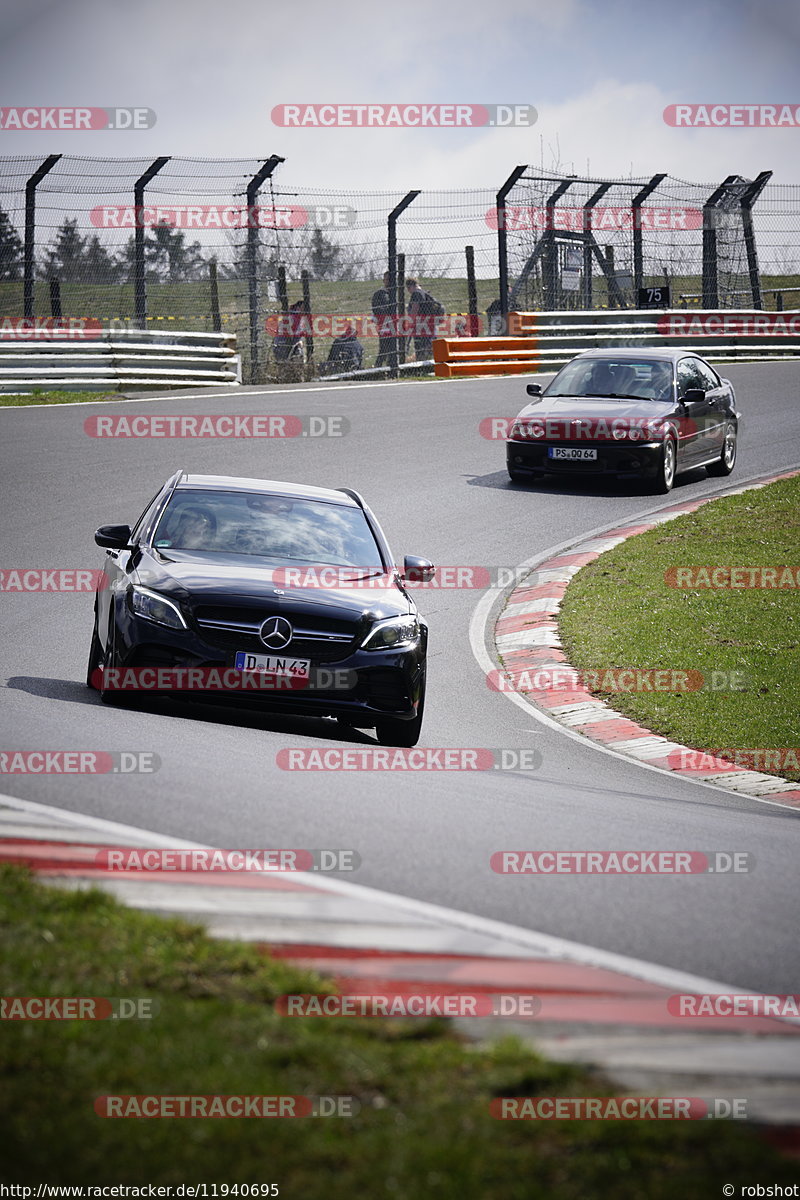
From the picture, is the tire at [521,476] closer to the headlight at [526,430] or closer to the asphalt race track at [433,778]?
the asphalt race track at [433,778]

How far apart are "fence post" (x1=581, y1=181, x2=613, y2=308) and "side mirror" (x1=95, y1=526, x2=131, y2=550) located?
76.1 ft

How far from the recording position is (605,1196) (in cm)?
278

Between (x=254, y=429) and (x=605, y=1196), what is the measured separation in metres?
18.3

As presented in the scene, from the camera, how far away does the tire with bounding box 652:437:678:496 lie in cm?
1798

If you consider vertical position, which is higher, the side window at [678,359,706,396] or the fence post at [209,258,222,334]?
the fence post at [209,258,222,334]

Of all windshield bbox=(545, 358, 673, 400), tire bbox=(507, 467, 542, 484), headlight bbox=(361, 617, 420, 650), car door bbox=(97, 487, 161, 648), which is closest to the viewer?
headlight bbox=(361, 617, 420, 650)

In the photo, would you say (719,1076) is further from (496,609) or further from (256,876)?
(496,609)

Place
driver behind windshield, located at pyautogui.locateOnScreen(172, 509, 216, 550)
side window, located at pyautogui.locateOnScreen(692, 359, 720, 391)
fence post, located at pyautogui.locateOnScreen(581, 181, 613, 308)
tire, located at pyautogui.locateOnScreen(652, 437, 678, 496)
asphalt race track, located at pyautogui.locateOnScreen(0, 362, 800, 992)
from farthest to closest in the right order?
fence post, located at pyautogui.locateOnScreen(581, 181, 613, 308), side window, located at pyautogui.locateOnScreen(692, 359, 720, 391), tire, located at pyautogui.locateOnScreen(652, 437, 678, 496), driver behind windshield, located at pyautogui.locateOnScreen(172, 509, 216, 550), asphalt race track, located at pyautogui.locateOnScreen(0, 362, 800, 992)

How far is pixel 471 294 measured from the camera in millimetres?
28797

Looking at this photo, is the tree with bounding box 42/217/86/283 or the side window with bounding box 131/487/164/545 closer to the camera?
the side window with bounding box 131/487/164/545

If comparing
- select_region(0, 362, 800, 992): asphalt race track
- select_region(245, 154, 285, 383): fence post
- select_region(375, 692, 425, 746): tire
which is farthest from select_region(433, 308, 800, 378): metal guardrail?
select_region(375, 692, 425, 746): tire

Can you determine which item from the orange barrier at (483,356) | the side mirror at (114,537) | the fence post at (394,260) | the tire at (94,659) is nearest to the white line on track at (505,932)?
the tire at (94,659)

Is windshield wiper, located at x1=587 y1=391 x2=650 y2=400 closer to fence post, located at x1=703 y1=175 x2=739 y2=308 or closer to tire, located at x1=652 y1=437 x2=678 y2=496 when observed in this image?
tire, located at x1=652 y1=437 x2=678 y2=496

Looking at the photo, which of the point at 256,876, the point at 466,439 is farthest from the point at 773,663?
the point at 466,439
